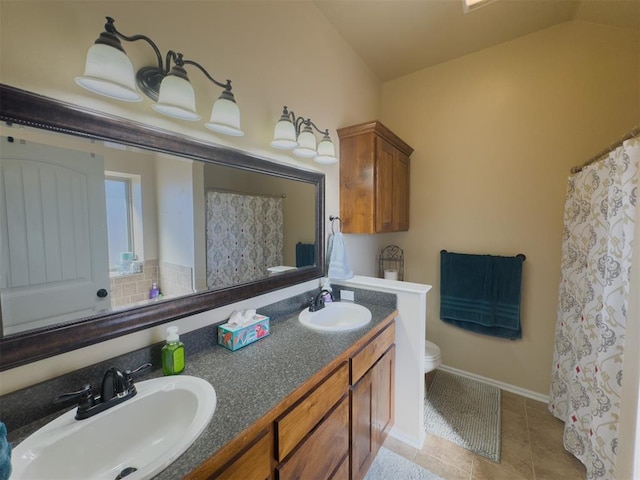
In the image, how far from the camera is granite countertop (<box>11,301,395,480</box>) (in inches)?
27.5

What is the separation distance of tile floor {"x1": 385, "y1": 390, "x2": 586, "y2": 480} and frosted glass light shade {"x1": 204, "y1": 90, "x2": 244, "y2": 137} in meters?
2.12

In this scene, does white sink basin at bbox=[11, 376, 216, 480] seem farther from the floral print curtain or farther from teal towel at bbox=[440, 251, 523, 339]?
teal towel at bbox=[440, 251, 523, 339]

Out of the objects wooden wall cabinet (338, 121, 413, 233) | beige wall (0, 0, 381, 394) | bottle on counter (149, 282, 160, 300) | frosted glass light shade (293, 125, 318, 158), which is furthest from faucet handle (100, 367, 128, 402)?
wooden wall cabinet (338, 121, 413, 233)

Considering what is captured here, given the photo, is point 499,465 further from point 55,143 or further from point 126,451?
point 55,143

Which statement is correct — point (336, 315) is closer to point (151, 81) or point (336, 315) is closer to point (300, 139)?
point (300, 139)

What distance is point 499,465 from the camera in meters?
1.58

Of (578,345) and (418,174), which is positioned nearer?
(578,345)

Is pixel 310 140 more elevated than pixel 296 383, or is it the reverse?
pixel 310 140

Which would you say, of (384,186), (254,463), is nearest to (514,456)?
(254,463)

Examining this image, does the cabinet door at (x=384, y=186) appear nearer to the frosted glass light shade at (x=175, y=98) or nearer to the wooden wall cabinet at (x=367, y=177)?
the wooden wall cabinet at (x=367, y=177)

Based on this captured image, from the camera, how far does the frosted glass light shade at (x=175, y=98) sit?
949mm

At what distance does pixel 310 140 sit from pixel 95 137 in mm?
1061

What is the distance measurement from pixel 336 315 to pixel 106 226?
52.8 inches

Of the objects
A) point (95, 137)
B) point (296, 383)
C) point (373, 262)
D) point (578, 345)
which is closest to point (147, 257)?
point (95, 137)
